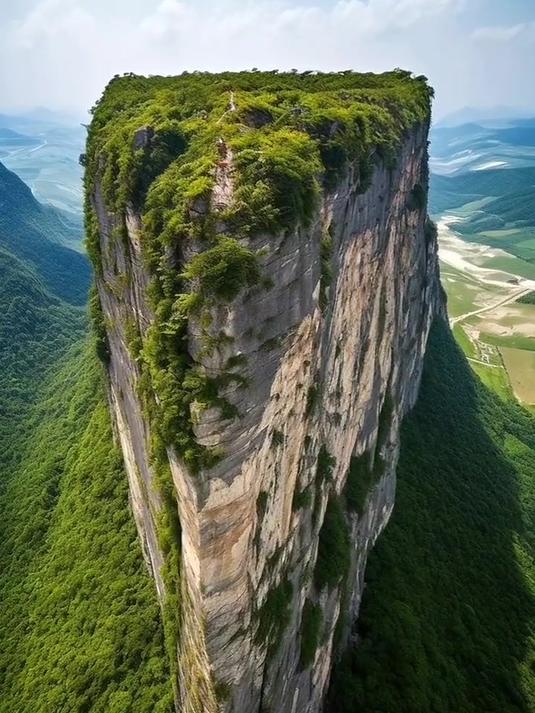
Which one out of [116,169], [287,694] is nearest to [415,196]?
[116,169]

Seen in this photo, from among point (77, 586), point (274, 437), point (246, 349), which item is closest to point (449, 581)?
point (77, 586)

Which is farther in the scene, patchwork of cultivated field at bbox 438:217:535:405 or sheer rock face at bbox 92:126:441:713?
patchwork of cultivated field at bbox 438:217:535:405

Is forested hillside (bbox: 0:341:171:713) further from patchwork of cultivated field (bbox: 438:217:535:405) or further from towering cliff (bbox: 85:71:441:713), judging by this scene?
patchwork of cultivated field (bbox: 438:217:535:405)

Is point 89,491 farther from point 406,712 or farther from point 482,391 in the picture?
point 482,391

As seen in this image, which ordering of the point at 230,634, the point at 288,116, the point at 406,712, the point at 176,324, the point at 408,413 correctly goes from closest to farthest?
the point at 176,324, the point at 230,634, the point at 288,116, the point at 406,712, the point at 408,413

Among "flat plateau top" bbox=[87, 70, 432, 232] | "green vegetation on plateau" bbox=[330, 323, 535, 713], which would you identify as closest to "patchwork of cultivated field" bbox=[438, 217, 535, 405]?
"green vegetation on plateau" bbox=[330, 323, 535, 713]

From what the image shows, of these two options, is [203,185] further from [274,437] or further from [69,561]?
[69,561]
